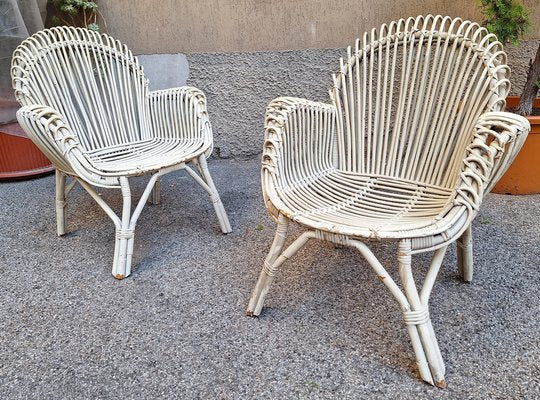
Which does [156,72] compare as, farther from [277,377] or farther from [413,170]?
[277,377]

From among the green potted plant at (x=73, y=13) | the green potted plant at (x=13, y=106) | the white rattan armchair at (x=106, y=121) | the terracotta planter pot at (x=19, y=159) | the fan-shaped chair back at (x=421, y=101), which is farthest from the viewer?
the terracotta planter pot at (x=19, y=159)

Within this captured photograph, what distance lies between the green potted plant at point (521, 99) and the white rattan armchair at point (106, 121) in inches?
57.2

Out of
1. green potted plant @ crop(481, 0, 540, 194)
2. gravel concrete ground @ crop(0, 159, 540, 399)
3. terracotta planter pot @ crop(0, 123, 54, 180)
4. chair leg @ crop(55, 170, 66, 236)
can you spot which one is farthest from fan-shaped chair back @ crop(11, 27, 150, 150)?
green potted plant @ crop(481, 0, 540, 194)

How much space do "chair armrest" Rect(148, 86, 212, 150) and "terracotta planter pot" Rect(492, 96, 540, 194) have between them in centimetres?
157

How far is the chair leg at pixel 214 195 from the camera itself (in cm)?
189

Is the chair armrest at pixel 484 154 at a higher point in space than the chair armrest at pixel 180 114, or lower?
higher

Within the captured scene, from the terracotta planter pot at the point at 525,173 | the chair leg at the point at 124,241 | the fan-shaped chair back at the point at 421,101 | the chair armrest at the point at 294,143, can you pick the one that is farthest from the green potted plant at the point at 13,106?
the terracotta planter pot at the point at 525,173

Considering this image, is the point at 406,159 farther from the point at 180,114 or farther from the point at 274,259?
the point at 180,114

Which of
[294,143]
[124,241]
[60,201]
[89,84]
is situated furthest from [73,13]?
[294,143]

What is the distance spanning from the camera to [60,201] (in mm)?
1988

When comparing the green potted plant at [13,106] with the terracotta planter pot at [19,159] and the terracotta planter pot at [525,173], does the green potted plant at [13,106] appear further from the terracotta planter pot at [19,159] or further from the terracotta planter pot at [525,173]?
the terracotta planter pot at [525,173]

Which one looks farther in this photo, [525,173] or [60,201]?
[525,173]

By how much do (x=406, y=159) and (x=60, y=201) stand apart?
1.53 m

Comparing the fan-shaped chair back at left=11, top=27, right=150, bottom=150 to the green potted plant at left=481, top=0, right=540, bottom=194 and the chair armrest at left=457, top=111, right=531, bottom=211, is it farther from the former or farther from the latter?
the green potted plant at left=481, top=0, right=540, bottom=194
